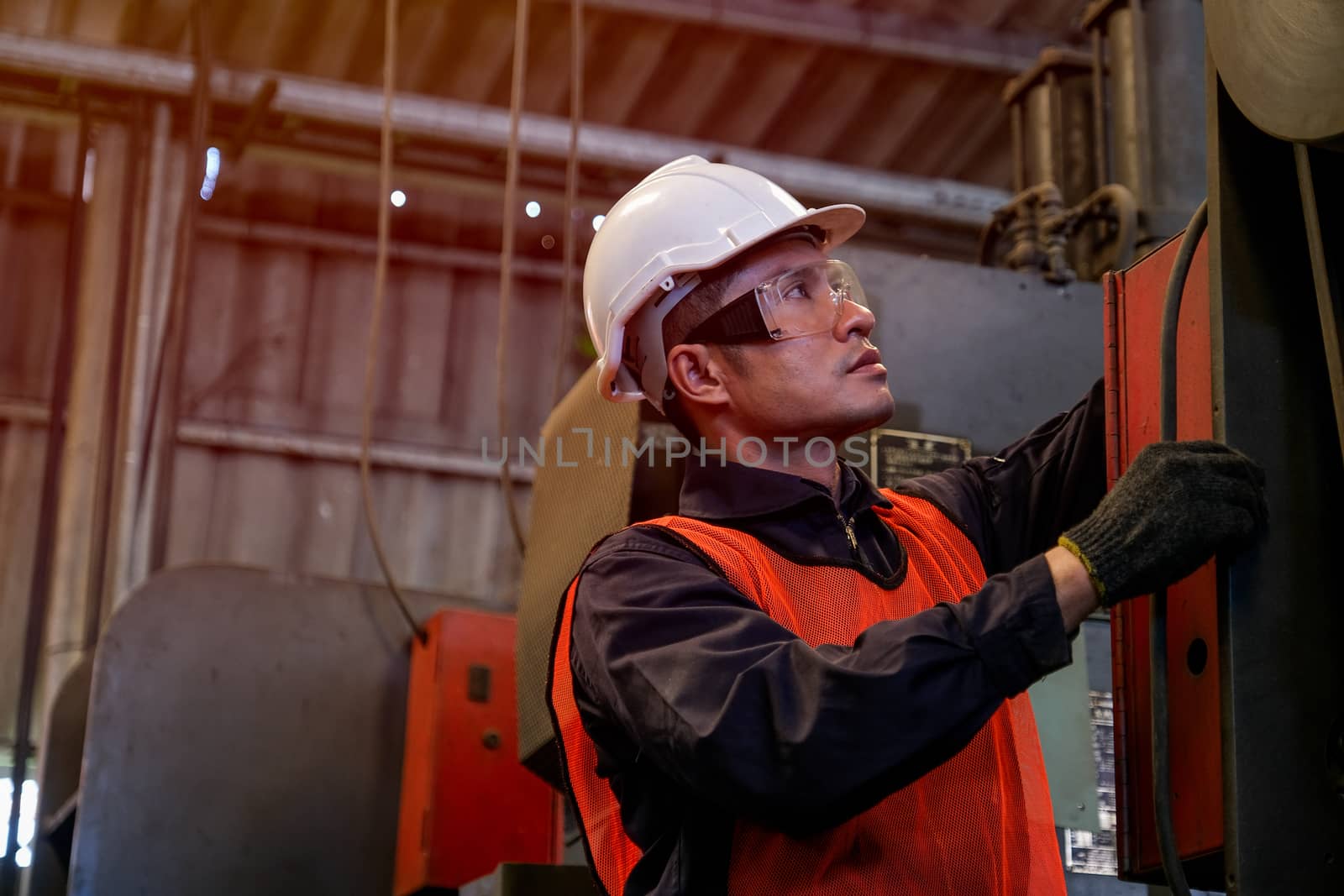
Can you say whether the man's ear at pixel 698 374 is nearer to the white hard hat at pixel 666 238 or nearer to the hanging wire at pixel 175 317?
the white hard hat at pixel 666 238

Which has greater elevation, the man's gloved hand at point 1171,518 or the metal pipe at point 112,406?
the metal pipe at point 112,406

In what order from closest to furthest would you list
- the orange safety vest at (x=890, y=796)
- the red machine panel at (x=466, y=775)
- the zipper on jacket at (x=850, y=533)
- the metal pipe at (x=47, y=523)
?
1. the orange safety vest at (x=890, y=796)
2. the zipper on jacket at (x=850, y=533)
3. the red machine panel at (x=466, y=775)
4. the metal pipe at (x=47, y=523)

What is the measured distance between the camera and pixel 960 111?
6.36 metres

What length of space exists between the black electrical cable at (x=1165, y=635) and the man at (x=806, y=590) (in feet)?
0.34

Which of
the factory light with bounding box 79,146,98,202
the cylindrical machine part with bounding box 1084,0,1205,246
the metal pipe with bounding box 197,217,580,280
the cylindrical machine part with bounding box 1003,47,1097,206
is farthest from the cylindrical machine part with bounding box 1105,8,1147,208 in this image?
the factory light with bounding box 79,146,98,202

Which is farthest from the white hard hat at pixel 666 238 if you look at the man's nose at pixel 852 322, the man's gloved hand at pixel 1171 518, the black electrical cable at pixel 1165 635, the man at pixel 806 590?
the man's gloved hand at pixel 1171 518

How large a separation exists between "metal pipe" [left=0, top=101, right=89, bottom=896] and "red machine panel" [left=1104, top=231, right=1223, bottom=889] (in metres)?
3.92

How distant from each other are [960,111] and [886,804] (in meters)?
5.14

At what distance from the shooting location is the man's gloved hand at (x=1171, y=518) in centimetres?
141

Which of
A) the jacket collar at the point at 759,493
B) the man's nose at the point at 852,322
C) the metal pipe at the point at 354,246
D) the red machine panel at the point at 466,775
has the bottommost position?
the red machine panel at the point at 466,775

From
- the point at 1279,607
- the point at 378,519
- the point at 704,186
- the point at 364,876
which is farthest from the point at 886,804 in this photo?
the point at 378,519

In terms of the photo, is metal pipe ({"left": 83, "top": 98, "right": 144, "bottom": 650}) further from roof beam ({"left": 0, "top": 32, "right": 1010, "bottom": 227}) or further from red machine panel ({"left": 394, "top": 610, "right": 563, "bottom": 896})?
red machine panel ({"left": 394, "top": 610, "right": 563, "bottom": 896})

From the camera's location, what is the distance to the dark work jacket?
1481mm

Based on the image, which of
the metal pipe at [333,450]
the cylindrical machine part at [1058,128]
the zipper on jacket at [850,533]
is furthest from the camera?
the metal pipe at [333,450]
